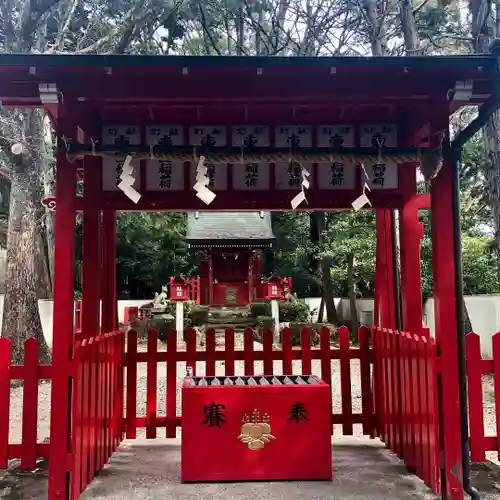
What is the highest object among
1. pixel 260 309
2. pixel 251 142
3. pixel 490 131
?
pixel 490 131

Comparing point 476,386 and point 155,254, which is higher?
point 155,254

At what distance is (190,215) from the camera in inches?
1019

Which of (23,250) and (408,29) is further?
(23,250)

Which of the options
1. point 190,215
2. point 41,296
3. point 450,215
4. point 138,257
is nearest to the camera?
point 450,215

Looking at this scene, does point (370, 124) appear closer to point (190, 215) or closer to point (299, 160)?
point (299, 160)

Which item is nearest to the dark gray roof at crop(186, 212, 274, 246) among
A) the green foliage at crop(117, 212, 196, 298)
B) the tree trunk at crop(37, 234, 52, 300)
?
the green foliage at crop(117, 212, 196, 298)

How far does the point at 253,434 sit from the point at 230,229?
20321 mm

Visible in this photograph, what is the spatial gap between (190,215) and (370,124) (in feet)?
70.2

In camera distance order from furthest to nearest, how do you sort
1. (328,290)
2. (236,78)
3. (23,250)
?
(328,290) < (23,250) < (236,78)

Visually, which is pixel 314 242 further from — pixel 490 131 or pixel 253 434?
pixel 253 434

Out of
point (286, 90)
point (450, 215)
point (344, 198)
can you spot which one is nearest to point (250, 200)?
point (344, 198)

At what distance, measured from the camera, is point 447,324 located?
393 centimetres

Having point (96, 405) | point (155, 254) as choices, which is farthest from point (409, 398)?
point (155, 254)

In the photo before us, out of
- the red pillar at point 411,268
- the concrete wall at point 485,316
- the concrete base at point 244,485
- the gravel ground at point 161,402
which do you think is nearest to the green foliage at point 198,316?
the gravel ground at point 161,402
